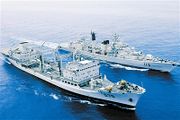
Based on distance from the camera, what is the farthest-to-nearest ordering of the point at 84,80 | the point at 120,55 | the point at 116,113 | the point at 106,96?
the point at 120,55 < the point at 84,80 < the point at 106,96 < the point at 116,113

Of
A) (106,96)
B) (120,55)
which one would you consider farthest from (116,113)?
(120,55)

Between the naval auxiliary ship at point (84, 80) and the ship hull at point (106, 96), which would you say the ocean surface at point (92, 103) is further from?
the naval auxiliary ship at point (84, 80)

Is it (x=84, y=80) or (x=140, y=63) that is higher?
(x=140, y=63)

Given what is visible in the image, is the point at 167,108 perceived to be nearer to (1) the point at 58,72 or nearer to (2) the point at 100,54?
(1) the point at 58,72

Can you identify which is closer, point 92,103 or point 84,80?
point 92,103

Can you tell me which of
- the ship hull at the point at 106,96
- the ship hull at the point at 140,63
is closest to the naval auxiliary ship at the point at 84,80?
the ship hull at the point at 106,96

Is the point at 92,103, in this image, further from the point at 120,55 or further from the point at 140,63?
the point at 120,55

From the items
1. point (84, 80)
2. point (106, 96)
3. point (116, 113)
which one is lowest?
point (116, 113)
